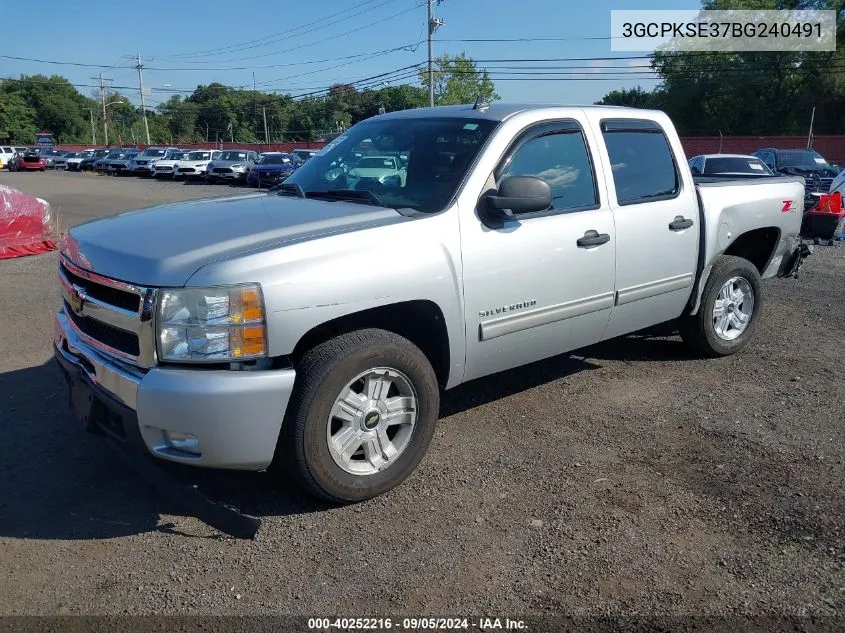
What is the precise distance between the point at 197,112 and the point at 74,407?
378 feet

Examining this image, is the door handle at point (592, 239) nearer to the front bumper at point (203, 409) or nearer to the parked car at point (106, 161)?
the front bumper at point (203, 409)

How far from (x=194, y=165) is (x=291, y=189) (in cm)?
3498

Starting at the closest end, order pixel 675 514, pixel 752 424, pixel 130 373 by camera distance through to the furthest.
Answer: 1. pixel 130 373
2. pixel 675 514
3. pixel 752 424

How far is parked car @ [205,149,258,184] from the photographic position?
33.5 m

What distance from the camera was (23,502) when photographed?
11.9 feet

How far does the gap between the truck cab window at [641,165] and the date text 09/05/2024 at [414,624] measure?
287cm

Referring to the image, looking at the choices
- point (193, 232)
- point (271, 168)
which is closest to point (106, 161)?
point (271, 168)

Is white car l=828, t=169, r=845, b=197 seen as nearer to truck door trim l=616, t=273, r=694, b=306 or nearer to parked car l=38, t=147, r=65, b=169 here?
truck door trim l=616, t=273, r=694, b=306

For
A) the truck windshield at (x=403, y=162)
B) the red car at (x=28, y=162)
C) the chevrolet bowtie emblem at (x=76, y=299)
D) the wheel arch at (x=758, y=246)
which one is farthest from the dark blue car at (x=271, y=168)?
the red car at (x=28, y=162)

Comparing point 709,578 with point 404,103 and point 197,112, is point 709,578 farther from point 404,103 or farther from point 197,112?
point 197,112

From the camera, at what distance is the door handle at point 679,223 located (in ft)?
16.4

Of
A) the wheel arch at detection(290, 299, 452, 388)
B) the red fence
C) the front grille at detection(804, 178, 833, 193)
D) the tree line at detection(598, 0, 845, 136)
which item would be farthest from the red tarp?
the tree line at detection(598, 0, 845, 136)

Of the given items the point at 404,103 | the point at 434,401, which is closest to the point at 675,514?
the point at 434,401

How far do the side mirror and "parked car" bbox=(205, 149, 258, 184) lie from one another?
3137cm
